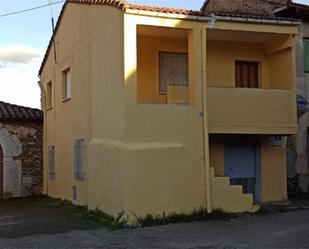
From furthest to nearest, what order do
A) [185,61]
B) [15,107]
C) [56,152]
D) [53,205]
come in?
[15,107] → [56,152] → [53,205] → [185,61]

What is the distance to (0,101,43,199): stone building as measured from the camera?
20.1 metres

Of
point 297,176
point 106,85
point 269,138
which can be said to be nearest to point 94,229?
point 106,85

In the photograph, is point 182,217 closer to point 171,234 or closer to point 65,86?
point 171,234

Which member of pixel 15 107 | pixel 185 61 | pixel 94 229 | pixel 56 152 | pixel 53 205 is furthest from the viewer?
pixel 15 107

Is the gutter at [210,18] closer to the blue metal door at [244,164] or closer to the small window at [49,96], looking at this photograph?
the blue metal door at [244,164]

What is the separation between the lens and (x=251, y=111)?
14359mm

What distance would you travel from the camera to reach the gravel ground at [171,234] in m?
10.1

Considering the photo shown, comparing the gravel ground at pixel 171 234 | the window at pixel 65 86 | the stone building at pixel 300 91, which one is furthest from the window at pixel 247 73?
the window at pixel 65 86

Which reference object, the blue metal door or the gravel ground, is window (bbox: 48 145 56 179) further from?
the blue metal door

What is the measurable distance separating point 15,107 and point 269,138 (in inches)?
403

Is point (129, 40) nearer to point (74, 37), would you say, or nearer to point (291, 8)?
point (74, 37)

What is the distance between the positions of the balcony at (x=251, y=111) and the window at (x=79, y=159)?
445 centimetres

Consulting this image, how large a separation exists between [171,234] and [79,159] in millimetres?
6245

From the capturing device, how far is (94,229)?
12.2m
